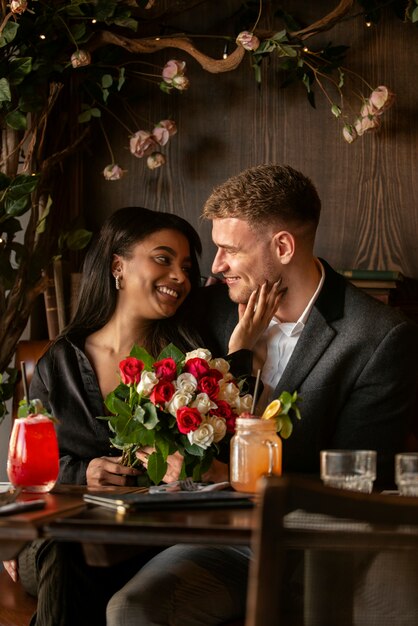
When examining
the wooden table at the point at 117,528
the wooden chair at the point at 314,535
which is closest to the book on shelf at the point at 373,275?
the wooden table at the point at 117,528

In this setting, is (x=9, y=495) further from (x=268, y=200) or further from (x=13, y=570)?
(x=268, y=200)

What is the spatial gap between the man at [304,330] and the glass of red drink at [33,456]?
0.33 meters

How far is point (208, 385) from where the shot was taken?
2021 mm

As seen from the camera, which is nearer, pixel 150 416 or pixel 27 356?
pixel 150 416

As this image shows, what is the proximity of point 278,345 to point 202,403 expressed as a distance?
904mm

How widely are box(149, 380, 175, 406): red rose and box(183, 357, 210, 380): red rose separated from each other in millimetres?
63

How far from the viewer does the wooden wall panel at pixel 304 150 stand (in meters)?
3.37

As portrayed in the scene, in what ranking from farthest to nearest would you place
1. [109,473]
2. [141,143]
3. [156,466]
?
[141,143]
[109,473]
[156,466]

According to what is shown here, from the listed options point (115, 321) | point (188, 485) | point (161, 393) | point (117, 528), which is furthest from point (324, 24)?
point (117, 528)

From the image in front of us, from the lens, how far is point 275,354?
9.37ft

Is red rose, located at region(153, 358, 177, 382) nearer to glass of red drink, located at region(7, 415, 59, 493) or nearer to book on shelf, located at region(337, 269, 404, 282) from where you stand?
glass of red drink, located at region(7, 415, 59, 493)

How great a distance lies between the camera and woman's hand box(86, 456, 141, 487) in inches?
91.3

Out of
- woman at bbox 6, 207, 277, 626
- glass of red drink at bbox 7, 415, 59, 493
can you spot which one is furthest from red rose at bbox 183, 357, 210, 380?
woman at bbox 6, 207, 277, 626

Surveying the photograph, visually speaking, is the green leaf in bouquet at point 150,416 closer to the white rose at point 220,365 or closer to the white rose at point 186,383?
the white rose at point 186,383
